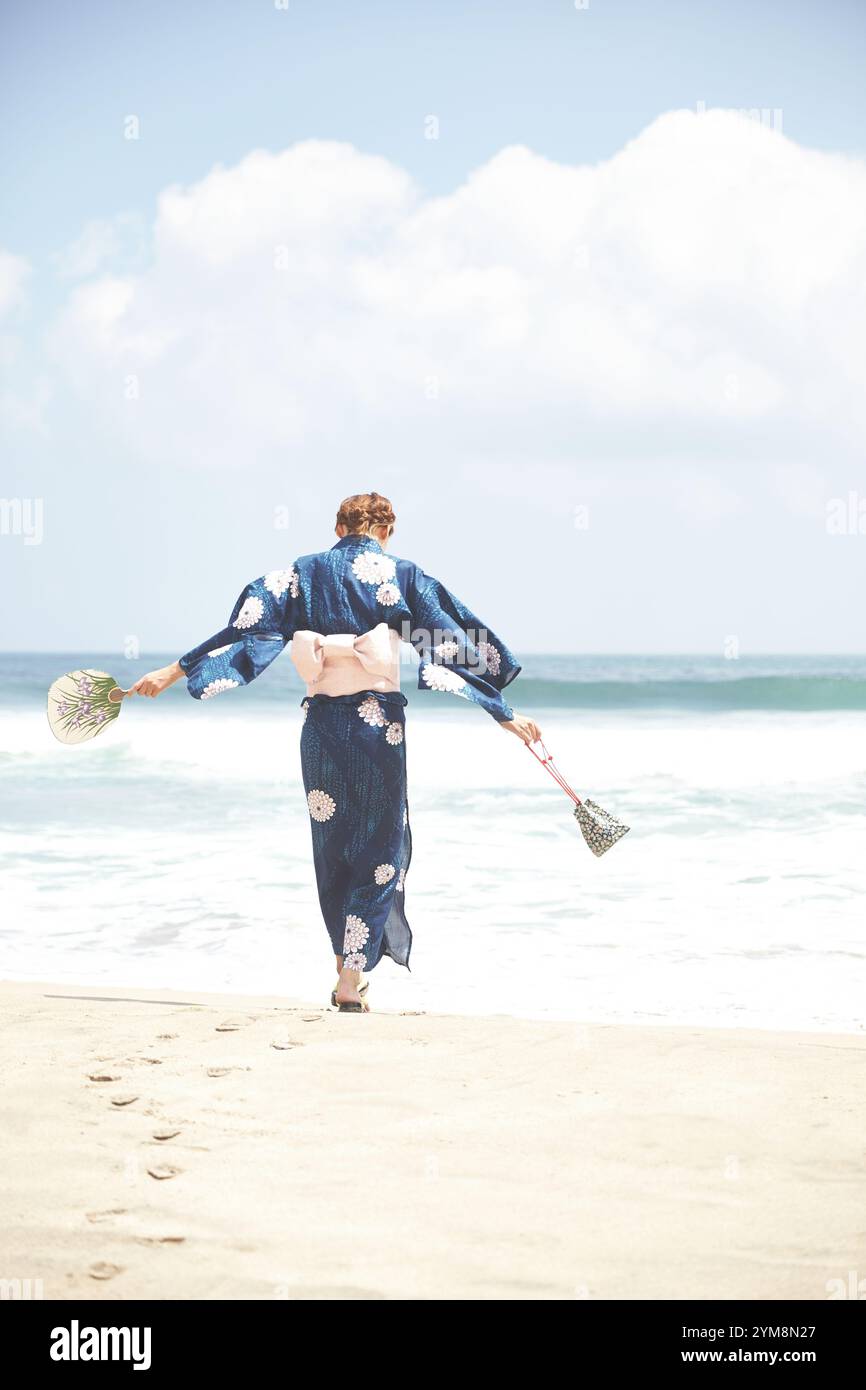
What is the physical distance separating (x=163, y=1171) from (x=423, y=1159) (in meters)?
0.54

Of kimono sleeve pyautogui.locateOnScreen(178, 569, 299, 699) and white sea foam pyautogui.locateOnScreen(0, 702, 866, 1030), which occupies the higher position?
kimono sleeve pyautogui.locateOnScreen(178, 569, 299, 699)

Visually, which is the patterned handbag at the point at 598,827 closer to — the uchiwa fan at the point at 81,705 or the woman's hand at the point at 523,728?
the woman's hand at the point at 523,728

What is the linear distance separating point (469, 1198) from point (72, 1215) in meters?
0.76

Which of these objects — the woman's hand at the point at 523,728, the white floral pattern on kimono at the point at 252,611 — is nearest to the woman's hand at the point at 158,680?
the white floral pattern on kimono at the point at 252,611

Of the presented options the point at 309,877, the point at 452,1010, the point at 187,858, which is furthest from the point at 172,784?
the point at 452,1010

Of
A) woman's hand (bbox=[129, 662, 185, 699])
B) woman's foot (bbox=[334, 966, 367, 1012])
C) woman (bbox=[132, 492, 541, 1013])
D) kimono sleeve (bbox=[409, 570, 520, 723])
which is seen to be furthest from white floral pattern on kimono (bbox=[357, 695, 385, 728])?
woman's foot (bbox=[334, 966, 367, 1012])

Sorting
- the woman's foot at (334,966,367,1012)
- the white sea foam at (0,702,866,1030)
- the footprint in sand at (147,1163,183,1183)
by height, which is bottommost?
the white sea foam at (0,702,866,1030)

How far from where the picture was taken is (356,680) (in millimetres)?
3973

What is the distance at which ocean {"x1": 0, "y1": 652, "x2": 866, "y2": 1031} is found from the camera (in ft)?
15.2

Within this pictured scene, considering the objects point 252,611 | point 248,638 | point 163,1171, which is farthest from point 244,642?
point 163,1171

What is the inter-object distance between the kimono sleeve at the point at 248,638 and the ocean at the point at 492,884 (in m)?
1.24

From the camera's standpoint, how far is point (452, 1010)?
429cm

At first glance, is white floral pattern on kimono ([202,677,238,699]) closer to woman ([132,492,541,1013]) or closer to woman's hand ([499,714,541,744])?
woman ([132,492,541,1013])
